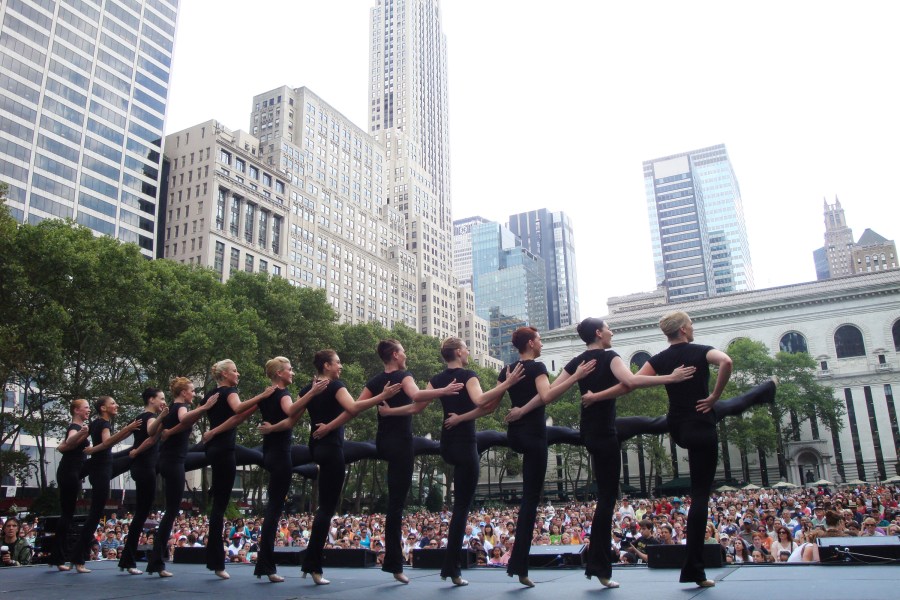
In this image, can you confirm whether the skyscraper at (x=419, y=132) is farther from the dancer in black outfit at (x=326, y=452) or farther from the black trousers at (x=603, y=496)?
the black trousers at (x=603, y=496)

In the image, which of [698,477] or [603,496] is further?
[603,496]

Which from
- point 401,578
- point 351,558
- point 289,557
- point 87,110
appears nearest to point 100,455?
point 289,557

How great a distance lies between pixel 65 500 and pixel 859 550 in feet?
30.7

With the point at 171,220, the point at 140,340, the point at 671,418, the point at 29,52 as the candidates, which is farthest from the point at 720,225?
the point at 671,418

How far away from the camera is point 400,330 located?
50719mm

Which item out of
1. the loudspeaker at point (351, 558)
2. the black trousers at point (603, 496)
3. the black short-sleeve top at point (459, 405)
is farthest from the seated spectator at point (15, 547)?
the black trousers at point (603, 496)

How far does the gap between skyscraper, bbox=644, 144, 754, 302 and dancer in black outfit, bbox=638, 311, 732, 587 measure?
175 meters

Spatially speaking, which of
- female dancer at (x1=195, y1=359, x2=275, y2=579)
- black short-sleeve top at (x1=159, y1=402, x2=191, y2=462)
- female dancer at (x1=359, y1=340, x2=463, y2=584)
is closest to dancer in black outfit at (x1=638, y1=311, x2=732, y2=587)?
female dancer at (x1=359, y1=340, x2=463, y2=584)

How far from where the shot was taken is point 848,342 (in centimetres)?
6456

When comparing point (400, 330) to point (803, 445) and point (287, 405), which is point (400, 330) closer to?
point (803, 445)

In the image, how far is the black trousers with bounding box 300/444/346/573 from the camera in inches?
260

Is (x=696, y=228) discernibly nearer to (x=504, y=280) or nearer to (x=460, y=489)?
(x=504, y=280)

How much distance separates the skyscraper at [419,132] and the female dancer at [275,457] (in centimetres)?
10796

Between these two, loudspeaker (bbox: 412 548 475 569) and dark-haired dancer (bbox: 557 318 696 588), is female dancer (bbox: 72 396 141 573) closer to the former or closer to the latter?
loudspeaker (bbox: 412 548 475 569)
